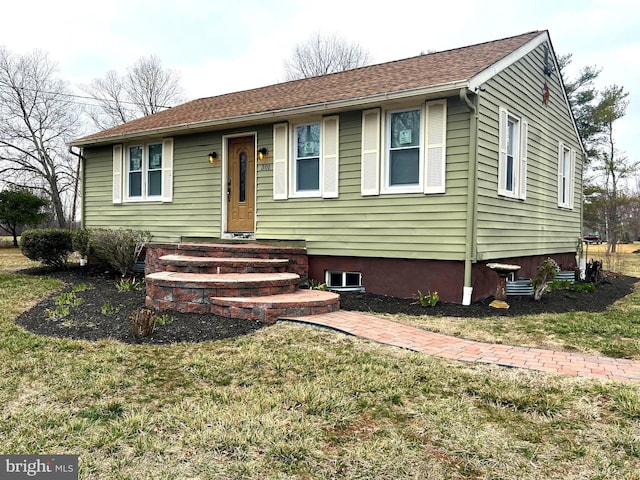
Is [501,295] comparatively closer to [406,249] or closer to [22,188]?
[406,249]

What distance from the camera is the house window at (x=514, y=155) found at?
24.6ft

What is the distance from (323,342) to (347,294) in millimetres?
2929

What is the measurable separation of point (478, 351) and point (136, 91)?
1262 inches

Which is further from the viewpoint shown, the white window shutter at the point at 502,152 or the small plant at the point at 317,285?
the small plant at the point at 317,285

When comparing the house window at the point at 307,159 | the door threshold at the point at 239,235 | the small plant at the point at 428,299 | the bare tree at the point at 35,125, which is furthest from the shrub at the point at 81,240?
the bare tree at the point at 35,125

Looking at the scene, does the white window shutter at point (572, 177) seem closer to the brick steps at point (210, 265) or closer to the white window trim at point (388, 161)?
the white window trim at point (388, 161)

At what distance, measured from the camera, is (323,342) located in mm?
4402

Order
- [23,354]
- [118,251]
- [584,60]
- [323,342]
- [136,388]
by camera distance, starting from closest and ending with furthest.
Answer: [136,388]
[23,354]
[323,342]
[118,251]
[584,60]

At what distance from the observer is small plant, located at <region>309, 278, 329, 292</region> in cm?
743

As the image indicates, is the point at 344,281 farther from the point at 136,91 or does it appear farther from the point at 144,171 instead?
the point at 136,91

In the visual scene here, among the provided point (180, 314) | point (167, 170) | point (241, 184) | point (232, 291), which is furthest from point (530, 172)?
point (167, 170)

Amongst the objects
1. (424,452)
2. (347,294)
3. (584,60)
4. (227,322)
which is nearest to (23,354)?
(227,322)

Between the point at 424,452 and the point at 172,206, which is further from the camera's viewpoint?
the point at 172,206

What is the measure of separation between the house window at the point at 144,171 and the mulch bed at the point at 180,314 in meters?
1.97
